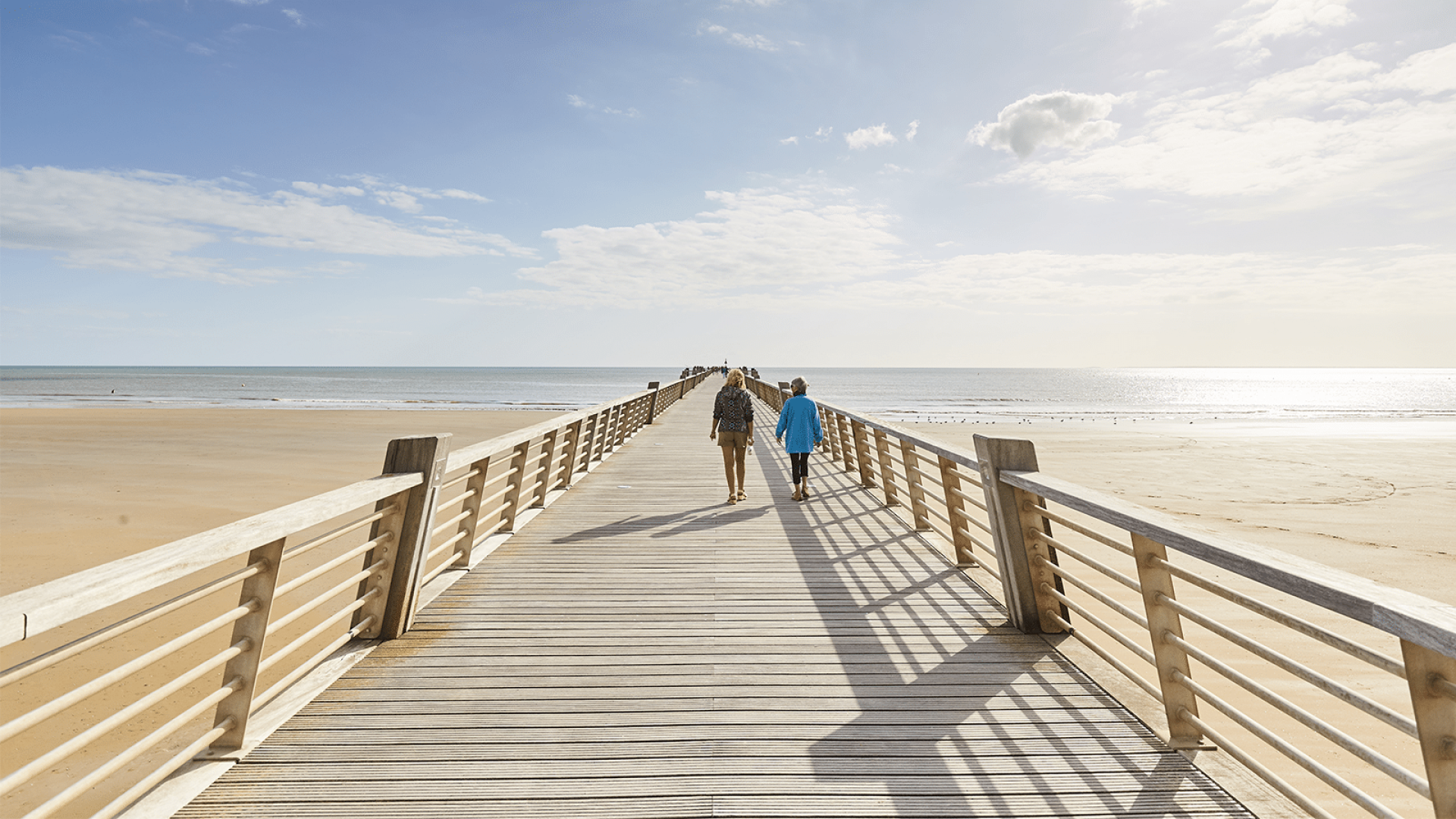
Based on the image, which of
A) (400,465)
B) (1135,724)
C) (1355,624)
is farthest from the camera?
(1355,624)

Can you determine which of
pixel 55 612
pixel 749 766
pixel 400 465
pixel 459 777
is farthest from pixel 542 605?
pixel 55 612

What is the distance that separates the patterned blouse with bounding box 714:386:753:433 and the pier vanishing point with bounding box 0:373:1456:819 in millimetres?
2406

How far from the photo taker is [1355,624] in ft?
20.9

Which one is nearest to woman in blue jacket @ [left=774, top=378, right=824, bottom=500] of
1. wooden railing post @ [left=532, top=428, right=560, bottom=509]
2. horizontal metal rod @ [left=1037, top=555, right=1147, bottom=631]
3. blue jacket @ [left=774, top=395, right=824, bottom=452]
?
blue jacket @ [left=774, top=395, right=824, bottom=452]

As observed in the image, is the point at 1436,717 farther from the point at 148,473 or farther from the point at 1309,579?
the point at 148,473

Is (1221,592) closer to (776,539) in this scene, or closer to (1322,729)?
(1322,729)

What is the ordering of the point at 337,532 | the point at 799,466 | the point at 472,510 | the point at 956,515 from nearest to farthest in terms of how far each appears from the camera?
the point at 337,532 → the point at 472,510 → the point at 956,515 → the point at 799,466

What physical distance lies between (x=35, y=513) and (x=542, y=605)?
35.8 feet

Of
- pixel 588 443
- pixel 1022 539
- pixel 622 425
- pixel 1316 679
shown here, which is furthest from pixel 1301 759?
pixel 622 425

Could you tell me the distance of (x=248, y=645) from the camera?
264cm

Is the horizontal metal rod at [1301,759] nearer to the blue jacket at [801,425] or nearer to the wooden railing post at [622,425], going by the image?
the blue jacket at [801,425]

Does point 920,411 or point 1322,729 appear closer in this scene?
point 1322,729

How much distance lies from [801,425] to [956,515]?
296cm

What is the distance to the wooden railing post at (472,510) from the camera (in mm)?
5223
